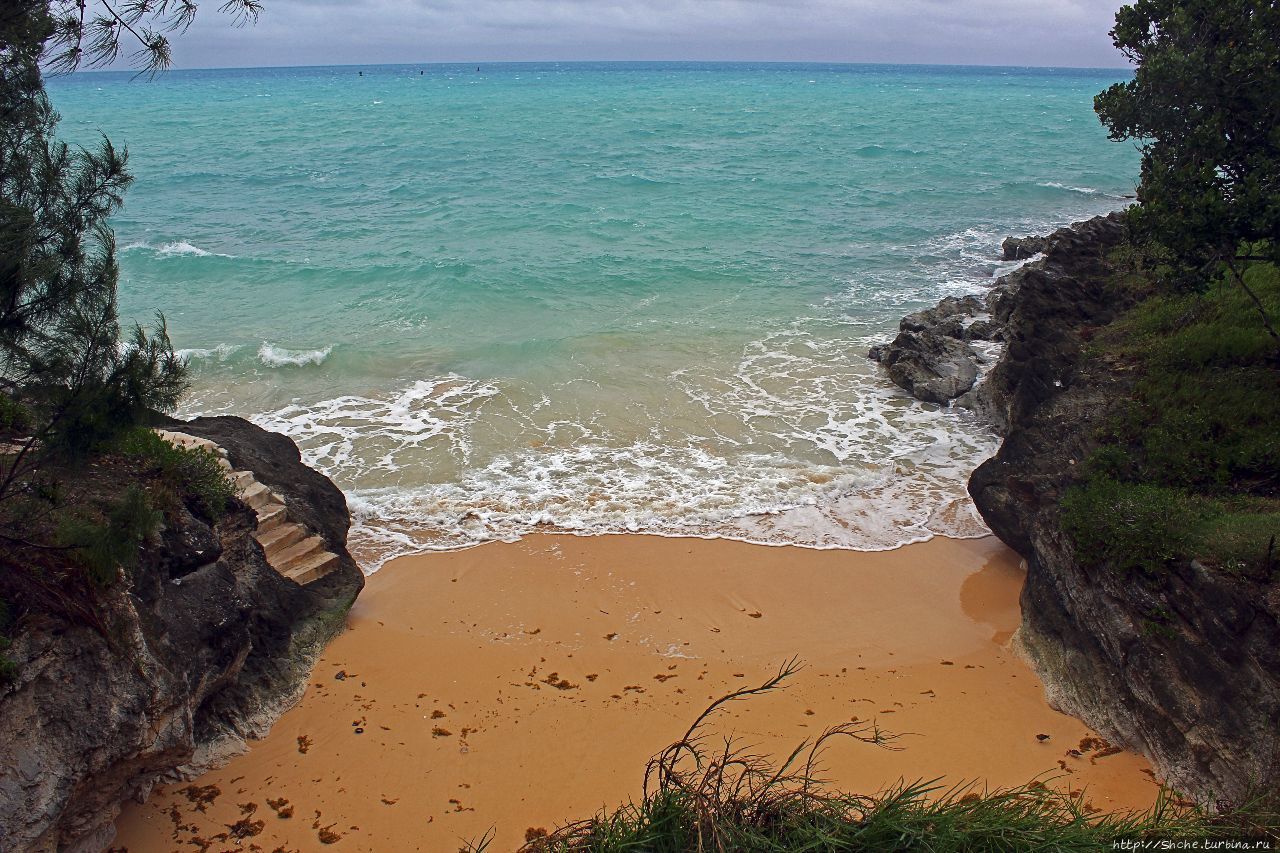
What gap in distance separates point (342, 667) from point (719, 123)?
217 feet

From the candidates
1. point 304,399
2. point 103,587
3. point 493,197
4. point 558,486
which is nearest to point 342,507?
point 558,486

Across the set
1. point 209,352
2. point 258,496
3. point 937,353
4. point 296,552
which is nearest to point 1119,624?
point 296,552

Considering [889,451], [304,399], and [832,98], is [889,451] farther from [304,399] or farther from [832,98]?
[832,98]

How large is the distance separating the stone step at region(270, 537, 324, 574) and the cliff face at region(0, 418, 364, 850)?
0.36 metres

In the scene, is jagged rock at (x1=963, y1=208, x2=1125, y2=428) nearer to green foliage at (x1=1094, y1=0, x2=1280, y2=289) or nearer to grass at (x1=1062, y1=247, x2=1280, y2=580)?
grass at (x1=1062, y1=247, x2=1280, y2=580)

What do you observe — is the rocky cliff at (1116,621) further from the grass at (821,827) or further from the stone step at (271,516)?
the stone step at (271,516)

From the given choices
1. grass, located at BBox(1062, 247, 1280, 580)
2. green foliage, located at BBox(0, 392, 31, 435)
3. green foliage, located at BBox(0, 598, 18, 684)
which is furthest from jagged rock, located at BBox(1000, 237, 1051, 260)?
green foliage, located at BBox(0, 598, 18, 684)

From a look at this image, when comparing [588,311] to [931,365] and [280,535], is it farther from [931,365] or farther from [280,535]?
[280,535]

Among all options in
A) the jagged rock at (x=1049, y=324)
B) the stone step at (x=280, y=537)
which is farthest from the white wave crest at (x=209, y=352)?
the jagged rock at (x=1049, y=324)

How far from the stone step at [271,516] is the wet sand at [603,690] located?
150cm

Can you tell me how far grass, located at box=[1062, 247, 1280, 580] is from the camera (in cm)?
860

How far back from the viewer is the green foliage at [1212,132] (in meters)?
9.29

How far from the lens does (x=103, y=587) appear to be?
23.4 ft

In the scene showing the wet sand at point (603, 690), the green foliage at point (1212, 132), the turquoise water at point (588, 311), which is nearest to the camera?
the wet sand at point (603, 690)
